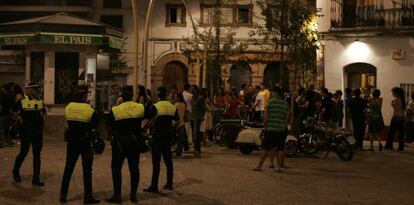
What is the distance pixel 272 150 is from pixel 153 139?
394cm

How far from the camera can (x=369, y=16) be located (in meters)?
25.2

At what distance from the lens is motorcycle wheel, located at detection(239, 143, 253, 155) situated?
1858 cm

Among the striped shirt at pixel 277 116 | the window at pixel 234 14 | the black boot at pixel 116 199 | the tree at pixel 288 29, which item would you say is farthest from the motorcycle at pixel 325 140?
the window at pixel 234 14

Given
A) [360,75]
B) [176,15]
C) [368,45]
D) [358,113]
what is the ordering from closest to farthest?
[358,113], [368,45], [360,75], [176,15]

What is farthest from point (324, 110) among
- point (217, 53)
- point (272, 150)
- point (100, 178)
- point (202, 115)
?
point (217, 53)

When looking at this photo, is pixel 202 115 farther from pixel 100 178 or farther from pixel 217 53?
pixel 217 53

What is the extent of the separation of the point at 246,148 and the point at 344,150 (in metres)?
2.64

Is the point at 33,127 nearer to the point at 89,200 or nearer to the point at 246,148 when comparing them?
the point at 89,200

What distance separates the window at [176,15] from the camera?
39312 millimetres

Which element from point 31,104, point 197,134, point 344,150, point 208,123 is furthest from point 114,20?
point 31,104

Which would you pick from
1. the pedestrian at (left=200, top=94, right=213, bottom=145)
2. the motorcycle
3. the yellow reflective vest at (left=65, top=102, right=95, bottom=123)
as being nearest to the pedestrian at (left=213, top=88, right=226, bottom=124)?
the pedestrian at (left=200, top=94, right=213, bottom=145)

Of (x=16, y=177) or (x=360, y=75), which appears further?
(x=360, y=75)

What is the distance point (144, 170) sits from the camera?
14.7 metres

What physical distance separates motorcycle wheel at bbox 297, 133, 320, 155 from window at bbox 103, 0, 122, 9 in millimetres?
23864
